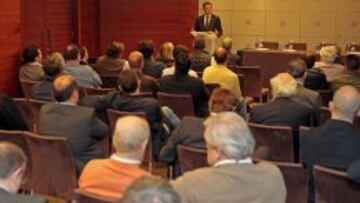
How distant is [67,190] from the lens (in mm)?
5371

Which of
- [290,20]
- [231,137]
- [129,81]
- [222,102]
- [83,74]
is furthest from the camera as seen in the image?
[290,20]

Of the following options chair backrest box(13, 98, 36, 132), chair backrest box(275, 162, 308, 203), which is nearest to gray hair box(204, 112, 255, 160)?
chair backrest box(275, 162, 308, 203)

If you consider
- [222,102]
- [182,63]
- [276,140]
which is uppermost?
[182,63]

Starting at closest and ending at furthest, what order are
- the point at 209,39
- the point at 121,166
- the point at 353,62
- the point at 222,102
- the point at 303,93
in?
the point at 121,166, the point at 222,102, the point at 303,93, the point at 353,62, the point at 209,39

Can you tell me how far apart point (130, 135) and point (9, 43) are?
7.18 meters

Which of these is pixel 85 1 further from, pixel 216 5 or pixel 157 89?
pixel 157 89

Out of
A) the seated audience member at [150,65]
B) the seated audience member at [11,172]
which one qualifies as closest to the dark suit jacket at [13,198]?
the seated audience member at [11,172]

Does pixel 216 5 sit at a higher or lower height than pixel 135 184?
higher

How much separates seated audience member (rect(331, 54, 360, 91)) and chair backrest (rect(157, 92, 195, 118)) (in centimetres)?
220

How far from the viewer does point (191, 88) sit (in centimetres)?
795

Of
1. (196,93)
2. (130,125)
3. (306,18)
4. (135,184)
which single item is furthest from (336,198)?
(306,18)

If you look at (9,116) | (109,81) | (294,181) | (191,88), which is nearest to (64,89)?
(9,116)

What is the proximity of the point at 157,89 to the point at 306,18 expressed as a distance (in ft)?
29.7

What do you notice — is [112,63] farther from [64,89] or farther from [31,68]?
[64,89]
